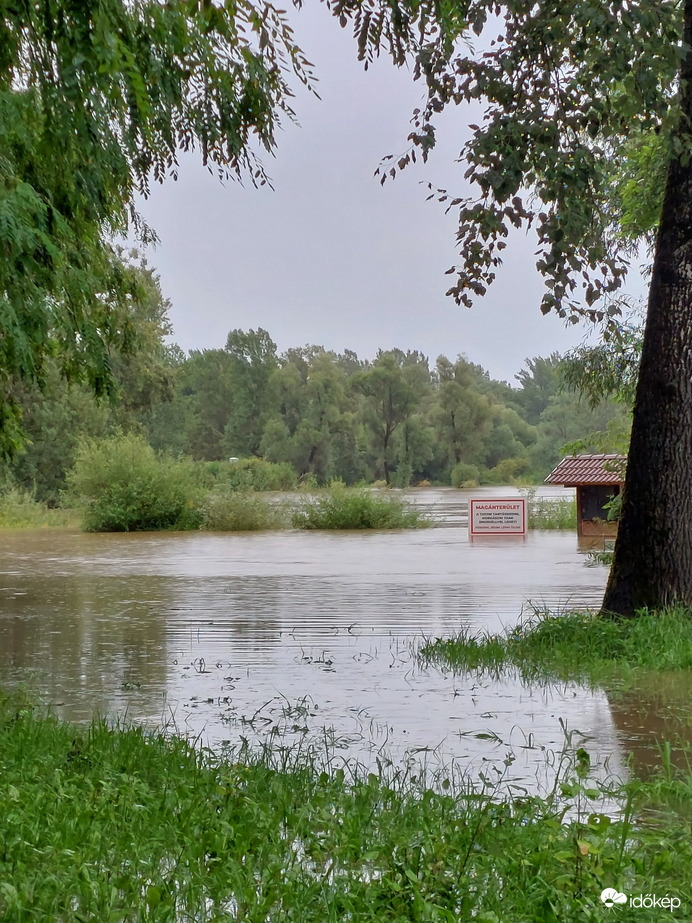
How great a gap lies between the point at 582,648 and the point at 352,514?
23625 mm

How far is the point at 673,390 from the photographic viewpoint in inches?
381

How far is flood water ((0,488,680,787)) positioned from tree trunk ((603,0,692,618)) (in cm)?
197

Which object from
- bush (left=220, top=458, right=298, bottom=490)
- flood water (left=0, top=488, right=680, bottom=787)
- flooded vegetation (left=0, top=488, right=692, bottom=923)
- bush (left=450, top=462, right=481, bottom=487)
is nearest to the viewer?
flooded vegetation (left=0, top=488, right=692, bottom=923)

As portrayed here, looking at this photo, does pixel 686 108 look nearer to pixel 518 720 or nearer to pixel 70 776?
pixel 518 720

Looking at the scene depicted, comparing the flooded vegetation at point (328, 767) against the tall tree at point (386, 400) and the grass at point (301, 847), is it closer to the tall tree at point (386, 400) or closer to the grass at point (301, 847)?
the grass at point (301, 847)

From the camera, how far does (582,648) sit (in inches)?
367

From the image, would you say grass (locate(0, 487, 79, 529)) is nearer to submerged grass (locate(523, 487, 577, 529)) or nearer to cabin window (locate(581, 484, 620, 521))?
submerged grass (locate(523, 487, 577, 529))

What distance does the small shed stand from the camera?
27.7m

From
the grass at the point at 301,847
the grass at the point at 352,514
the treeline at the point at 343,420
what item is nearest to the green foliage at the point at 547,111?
the grass at the point at 301,847

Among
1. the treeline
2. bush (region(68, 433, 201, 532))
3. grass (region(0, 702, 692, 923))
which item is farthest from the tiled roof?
the treeline

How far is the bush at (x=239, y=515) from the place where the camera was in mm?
32719

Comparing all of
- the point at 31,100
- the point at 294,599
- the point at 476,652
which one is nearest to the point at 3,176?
the point at 31,100

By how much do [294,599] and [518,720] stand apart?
806 centimetres

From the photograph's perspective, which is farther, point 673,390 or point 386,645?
point 386,645
